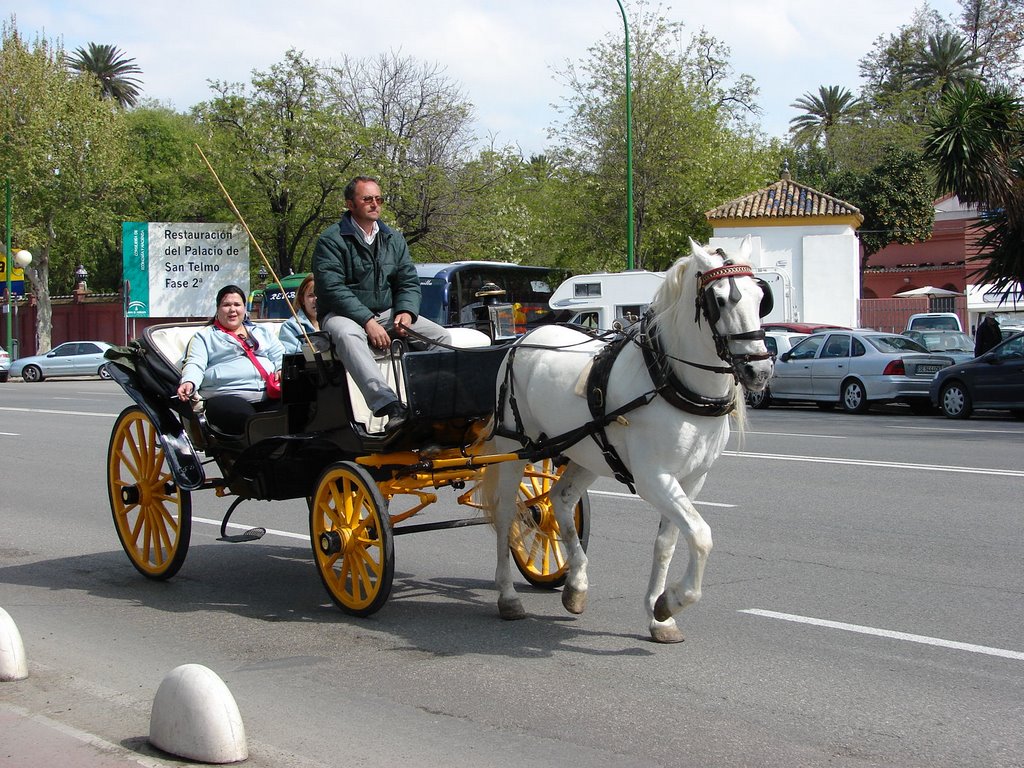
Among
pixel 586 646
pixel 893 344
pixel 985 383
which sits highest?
pixel 893 344

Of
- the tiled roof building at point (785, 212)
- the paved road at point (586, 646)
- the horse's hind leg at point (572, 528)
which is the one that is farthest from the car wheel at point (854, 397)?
the horse's hind leg at point (572, 528)

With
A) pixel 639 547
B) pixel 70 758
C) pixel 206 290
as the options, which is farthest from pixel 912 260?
pixel 70 758

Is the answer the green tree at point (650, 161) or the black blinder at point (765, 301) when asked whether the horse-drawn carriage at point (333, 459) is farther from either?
the green tree at point (650, 161)

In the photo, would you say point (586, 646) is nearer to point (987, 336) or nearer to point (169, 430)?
point (169, 430)

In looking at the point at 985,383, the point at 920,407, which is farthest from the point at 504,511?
the point at 920,407

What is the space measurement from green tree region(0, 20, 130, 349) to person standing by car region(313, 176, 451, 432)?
41.9 m

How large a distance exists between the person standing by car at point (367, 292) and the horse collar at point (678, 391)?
5.05 ft

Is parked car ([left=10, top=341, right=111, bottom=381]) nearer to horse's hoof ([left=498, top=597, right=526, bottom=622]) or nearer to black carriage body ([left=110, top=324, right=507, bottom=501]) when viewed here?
black carriage body ([left=110, top=324, right=507, bottom=501])

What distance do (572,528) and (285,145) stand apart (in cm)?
3402

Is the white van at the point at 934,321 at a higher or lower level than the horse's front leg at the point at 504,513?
higher

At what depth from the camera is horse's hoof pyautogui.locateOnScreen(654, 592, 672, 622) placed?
561cm

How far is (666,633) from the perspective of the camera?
19.1 feet

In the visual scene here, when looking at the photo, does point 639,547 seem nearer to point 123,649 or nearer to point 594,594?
point 594,594

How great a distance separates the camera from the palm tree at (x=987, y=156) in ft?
77.2
